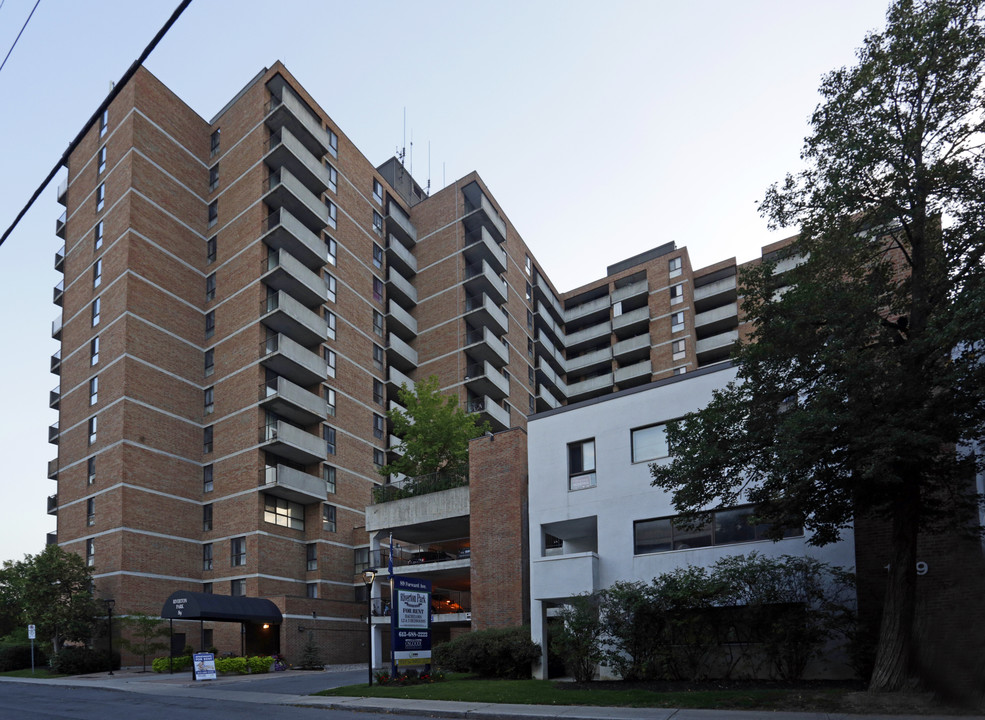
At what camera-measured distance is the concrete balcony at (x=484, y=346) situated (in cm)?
6469

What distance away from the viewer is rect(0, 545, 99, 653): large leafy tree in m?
41.7

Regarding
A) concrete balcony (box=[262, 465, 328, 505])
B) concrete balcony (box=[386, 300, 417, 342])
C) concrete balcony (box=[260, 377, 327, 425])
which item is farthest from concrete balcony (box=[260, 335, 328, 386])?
concrete balcony (box=[386, 300, 417, 342])

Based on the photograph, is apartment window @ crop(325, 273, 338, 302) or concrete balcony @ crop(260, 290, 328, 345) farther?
apartment window @ crop(325, 273, 338, 302)

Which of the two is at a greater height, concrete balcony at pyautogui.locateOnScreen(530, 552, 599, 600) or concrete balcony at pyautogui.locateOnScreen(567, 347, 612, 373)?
concrete balcony at pyautogui.locateOnScreen(567, 347, 612, 373)

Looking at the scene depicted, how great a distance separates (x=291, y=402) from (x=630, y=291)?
40203mm

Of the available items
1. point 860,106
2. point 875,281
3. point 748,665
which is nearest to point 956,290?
point 875,281

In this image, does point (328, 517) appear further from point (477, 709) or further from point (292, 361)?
point (477, 709)

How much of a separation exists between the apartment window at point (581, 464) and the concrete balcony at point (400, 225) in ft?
140

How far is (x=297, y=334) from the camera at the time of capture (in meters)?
Result: 53.6

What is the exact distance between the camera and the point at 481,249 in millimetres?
67938

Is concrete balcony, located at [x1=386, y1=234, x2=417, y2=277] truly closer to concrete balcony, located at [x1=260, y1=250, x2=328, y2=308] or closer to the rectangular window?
concrete balcony, located at [x1=260, y1=250, x2=328, y2=308]

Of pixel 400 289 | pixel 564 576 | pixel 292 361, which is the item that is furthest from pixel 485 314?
pixel 564 576

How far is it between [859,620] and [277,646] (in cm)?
3395

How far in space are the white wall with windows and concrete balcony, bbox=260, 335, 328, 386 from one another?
2522cm
